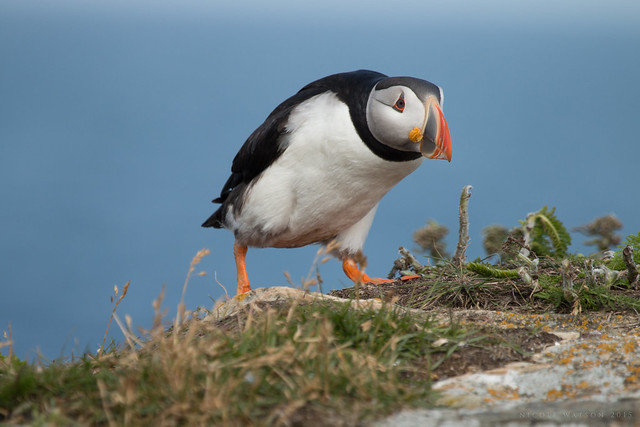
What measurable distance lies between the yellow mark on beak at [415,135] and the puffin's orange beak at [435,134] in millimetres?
32

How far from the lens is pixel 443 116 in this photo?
5301 millimetres

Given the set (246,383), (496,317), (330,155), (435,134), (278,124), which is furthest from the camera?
(278,124)

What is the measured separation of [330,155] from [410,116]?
827 millimetres

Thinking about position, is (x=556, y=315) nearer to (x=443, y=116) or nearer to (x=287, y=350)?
(x=443, y=116)

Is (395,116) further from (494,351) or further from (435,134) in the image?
(494,351)

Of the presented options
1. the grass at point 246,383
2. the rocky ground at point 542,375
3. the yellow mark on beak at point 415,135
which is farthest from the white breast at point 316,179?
the grass at point 246,383

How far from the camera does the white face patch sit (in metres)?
5.33

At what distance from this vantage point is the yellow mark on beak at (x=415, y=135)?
5.33 meters

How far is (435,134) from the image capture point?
520 cm

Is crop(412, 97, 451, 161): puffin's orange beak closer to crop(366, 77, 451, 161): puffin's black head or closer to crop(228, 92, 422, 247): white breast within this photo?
crop(366, 77, 451, 161): puffin's black head

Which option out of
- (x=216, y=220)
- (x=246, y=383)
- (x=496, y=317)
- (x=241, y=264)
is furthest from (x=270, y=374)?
(x=216, y=220)

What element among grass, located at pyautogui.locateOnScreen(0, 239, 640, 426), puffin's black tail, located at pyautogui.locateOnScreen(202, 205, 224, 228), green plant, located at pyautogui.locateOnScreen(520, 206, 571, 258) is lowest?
green plant, located at pyautogui.locateOnScreen(520, 206, 571, 258)

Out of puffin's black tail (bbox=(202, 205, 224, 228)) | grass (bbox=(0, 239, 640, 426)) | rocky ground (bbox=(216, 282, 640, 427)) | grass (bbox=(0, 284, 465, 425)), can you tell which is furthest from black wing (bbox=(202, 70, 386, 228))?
grass (bbox=(0, 284, 465, 425))

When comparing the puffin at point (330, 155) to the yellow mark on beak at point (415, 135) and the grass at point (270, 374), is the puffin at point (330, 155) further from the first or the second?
the grass at point (270, 374)
